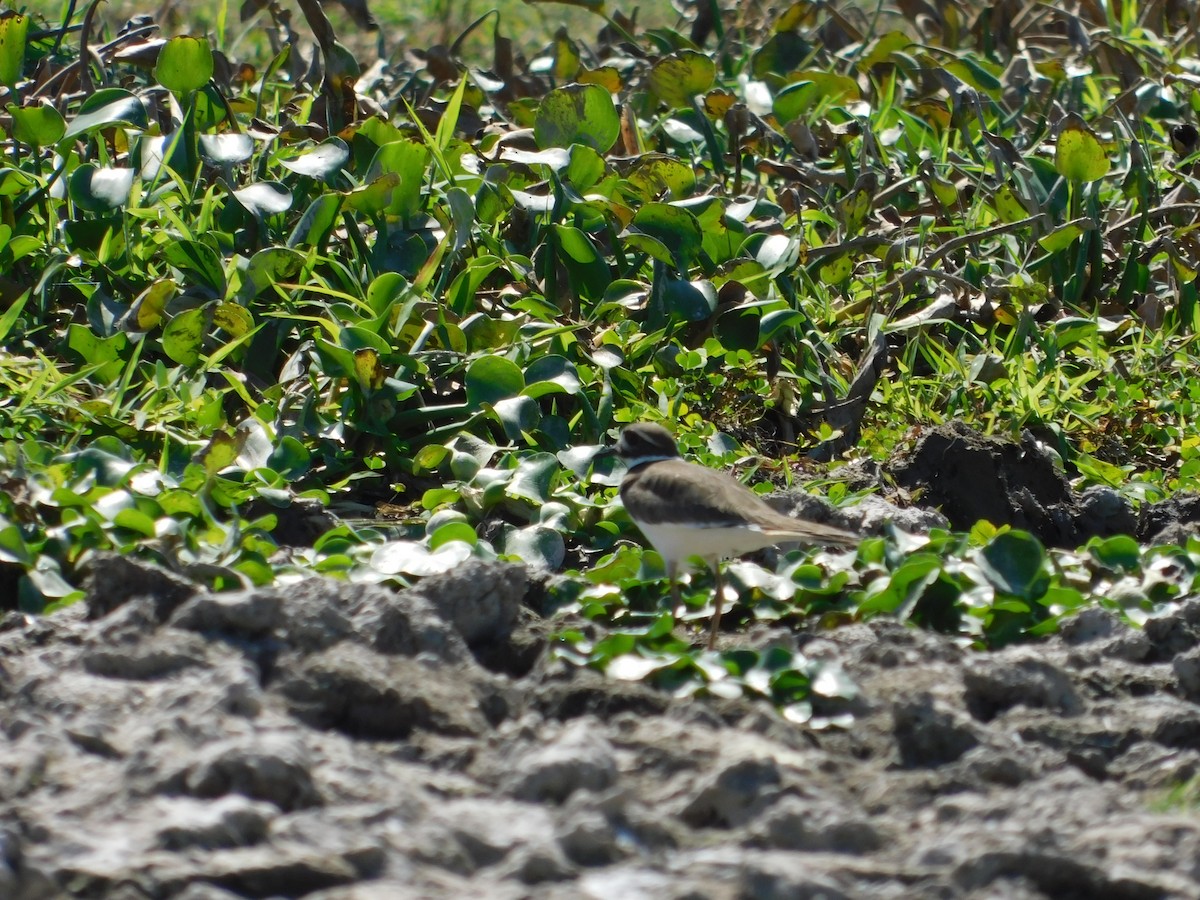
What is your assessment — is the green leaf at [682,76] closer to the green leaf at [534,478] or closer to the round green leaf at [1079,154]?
the round green leaf at [1079,154]

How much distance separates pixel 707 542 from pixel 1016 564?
28.4 inches

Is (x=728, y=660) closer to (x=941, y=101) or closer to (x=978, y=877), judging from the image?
(x=978, y=877)

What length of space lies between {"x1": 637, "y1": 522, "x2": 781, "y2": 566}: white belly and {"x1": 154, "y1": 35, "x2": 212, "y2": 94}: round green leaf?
2729 millimetres

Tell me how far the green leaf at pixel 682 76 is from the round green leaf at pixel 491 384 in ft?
7.32

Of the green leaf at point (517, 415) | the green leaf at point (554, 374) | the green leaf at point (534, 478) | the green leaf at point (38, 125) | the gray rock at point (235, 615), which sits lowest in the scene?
the green leaf at point (534, 478)

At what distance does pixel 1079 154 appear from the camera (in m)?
5.82

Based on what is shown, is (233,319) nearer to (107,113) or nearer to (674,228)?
(107,113)

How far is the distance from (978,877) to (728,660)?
0.85 m

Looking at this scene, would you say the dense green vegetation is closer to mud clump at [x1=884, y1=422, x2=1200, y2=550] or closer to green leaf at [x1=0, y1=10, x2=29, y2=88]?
green leaf at [x1=0, y1=10, x2=29, y2=88]

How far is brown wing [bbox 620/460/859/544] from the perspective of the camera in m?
3.75

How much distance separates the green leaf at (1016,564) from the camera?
3582 millimetres

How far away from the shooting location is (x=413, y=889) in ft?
7.68

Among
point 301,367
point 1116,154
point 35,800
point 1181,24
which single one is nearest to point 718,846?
point 35,800

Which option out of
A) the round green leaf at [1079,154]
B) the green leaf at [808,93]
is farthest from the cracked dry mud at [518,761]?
the green leaf at [808,93]
